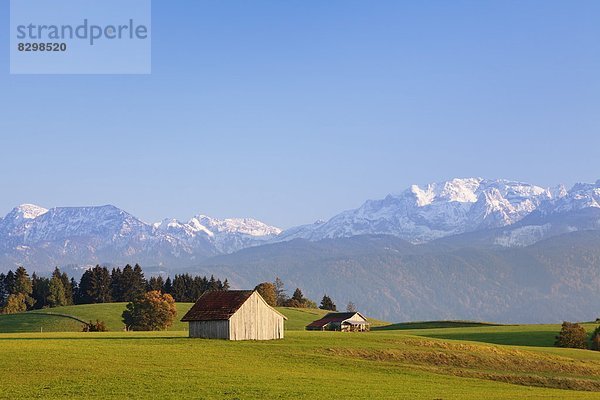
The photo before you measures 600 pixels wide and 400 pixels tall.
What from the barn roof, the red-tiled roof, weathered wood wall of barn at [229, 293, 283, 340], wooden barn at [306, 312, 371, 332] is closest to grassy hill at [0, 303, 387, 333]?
the barn roof

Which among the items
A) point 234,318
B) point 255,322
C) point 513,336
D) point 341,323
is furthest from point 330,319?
point 234,318

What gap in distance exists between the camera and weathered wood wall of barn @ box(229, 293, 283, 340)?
327 feet

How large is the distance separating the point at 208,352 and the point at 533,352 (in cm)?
3998

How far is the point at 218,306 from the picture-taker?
102062 mm

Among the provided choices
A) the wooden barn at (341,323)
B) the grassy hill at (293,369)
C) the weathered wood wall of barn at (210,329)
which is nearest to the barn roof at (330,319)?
the wooden barn at (341,323)

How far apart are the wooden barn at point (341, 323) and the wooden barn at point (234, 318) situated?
71.2 m

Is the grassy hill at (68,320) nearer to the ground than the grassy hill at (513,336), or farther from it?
farther from it

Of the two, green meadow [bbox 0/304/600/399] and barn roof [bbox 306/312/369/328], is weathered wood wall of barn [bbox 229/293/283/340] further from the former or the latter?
barn roof [bbox 306/312/369/328]

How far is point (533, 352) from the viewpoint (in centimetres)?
10119

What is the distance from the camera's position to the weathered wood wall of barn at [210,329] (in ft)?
325

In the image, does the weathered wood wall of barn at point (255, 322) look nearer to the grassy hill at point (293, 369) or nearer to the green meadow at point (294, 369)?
the green meadow at point (294, 369)

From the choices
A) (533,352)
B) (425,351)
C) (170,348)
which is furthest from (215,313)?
(533,352)

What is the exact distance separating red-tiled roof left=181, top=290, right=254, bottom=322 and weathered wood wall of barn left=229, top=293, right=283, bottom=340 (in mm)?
779

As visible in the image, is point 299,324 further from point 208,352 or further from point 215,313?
point 208,352
